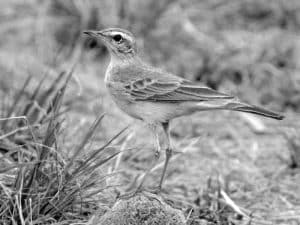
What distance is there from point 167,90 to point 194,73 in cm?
318

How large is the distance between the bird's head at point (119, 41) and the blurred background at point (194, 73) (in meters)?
0.43

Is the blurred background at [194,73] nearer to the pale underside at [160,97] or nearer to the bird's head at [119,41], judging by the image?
the bird's head at [119,41]

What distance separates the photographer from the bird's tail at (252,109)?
524cm

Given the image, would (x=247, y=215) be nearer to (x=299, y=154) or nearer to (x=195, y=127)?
(x=299, y=154)

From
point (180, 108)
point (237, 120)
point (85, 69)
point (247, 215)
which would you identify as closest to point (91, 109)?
point (85, 69)

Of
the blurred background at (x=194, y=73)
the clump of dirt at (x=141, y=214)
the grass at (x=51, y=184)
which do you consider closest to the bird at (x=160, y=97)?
the blurred background at (x=194, y=73)

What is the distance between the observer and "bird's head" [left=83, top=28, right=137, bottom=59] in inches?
247

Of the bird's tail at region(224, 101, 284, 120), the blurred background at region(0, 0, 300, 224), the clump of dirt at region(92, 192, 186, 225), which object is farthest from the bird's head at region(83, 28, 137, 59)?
the clump of dirt at region(92, 192, 186, 225)

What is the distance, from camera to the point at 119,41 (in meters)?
6.30

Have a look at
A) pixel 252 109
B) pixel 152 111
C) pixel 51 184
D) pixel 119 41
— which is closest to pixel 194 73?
pixel 119 41

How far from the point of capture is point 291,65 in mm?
9219

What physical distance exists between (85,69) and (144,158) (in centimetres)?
282

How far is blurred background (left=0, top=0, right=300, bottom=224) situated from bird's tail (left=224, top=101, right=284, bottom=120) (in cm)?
97

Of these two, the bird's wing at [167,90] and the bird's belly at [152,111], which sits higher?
the bird's wing at [167,90]
